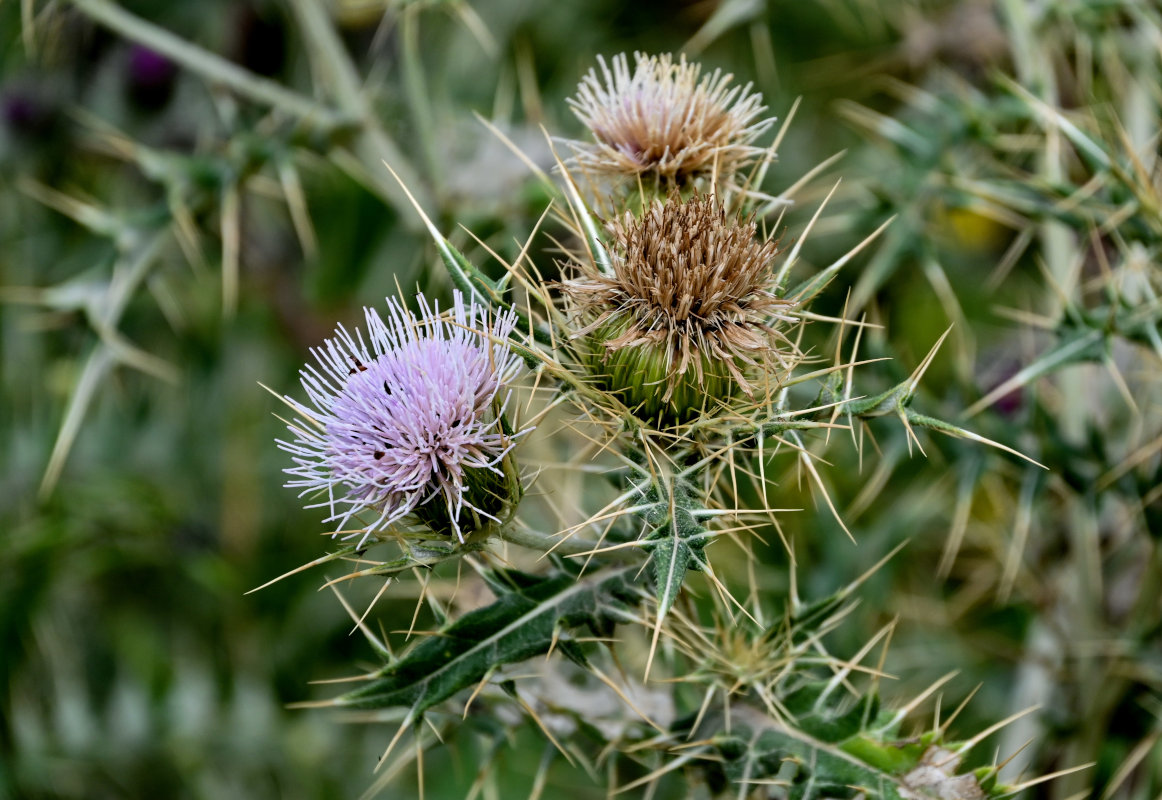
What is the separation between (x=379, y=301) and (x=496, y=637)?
2108 millimetres

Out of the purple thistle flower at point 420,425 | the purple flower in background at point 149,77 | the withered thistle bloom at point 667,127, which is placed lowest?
the purple thistle flower at point 420,425

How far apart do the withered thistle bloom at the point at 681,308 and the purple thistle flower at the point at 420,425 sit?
0.52 feet

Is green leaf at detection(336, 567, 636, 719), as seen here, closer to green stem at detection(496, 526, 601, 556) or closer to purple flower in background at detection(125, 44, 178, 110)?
green stem at detection(496, 526, 601, 556)

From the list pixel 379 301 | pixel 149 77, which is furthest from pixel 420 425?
pixel 149 77

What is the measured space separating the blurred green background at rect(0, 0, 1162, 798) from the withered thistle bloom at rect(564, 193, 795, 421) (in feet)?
1.92

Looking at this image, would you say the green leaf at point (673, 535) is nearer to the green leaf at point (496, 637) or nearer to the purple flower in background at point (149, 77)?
the green leaf at point (496, 637)

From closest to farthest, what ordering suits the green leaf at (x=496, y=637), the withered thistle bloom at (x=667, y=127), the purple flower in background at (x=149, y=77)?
1. the green leaf at (x=496, y=637)
2. the withered thistle bloom at (x=667, y=127)
3. the purple flower in background at (x=149, y=77)

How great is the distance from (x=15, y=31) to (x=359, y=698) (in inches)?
102

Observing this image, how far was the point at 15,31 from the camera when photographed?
9.93 ft

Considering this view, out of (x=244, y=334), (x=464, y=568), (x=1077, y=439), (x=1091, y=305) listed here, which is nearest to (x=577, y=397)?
(x=464, y=568)

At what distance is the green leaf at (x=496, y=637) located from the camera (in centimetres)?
149

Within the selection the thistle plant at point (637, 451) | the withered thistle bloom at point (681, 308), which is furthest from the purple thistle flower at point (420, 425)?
the withered thistle bloom at point (681, 308)

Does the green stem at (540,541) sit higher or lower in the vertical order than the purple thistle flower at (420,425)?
lower

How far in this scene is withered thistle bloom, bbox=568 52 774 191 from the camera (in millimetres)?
1648
